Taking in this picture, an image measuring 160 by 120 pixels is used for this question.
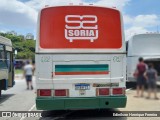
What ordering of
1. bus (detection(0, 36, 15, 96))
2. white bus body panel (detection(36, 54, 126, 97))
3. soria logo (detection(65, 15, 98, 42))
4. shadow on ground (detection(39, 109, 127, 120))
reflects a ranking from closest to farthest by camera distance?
soria logo (detection(65, 15, 98, 42)), white bus body panel (detection(36, 54, 126, 97)), shadow on ground (detection(39, 109, 127, 120)), bus (detection(0, 36, 15, 96))

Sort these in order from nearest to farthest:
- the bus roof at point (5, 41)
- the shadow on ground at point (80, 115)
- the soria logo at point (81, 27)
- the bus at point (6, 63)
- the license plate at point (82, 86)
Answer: the soria logo at point (81, 27) < the license plate at point (82, 86) < the shadow on ground at point (80, 115) < the bus roof at point (5, 41) < the bus at point (6, 63)

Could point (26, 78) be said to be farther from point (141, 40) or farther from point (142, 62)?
point (142, 62)

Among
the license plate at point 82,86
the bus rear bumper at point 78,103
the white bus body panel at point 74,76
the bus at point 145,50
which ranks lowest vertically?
the bus rear bumper at point 78,103

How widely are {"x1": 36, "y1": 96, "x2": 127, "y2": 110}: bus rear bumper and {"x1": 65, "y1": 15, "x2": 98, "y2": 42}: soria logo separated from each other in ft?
4.79

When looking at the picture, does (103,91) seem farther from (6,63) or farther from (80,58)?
(6,63)

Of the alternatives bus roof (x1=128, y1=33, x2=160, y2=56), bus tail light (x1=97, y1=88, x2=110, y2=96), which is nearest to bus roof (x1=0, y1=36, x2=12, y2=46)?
bus tail light (x1=97, y1=88, x2=110, y2=96)

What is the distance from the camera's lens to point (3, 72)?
13039 millimetres

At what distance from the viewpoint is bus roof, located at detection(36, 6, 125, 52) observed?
7125mm

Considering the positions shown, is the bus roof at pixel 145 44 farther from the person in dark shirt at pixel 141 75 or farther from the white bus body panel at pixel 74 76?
the white bus body panel at pixel 74 76

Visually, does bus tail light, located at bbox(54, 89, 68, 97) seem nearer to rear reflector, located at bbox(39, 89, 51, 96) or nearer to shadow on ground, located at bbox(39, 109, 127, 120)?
rear reflector, located at bbox(39, 89, 51, 96)

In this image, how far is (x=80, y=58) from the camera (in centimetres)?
746

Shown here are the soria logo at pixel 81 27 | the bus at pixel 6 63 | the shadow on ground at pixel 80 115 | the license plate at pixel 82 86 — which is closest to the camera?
the soria logo at pixel 81 27

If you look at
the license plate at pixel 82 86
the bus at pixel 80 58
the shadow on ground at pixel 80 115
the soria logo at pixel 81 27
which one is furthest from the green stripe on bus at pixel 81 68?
the shadow on ground at pixel 80 115

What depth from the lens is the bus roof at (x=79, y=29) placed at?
712cm
